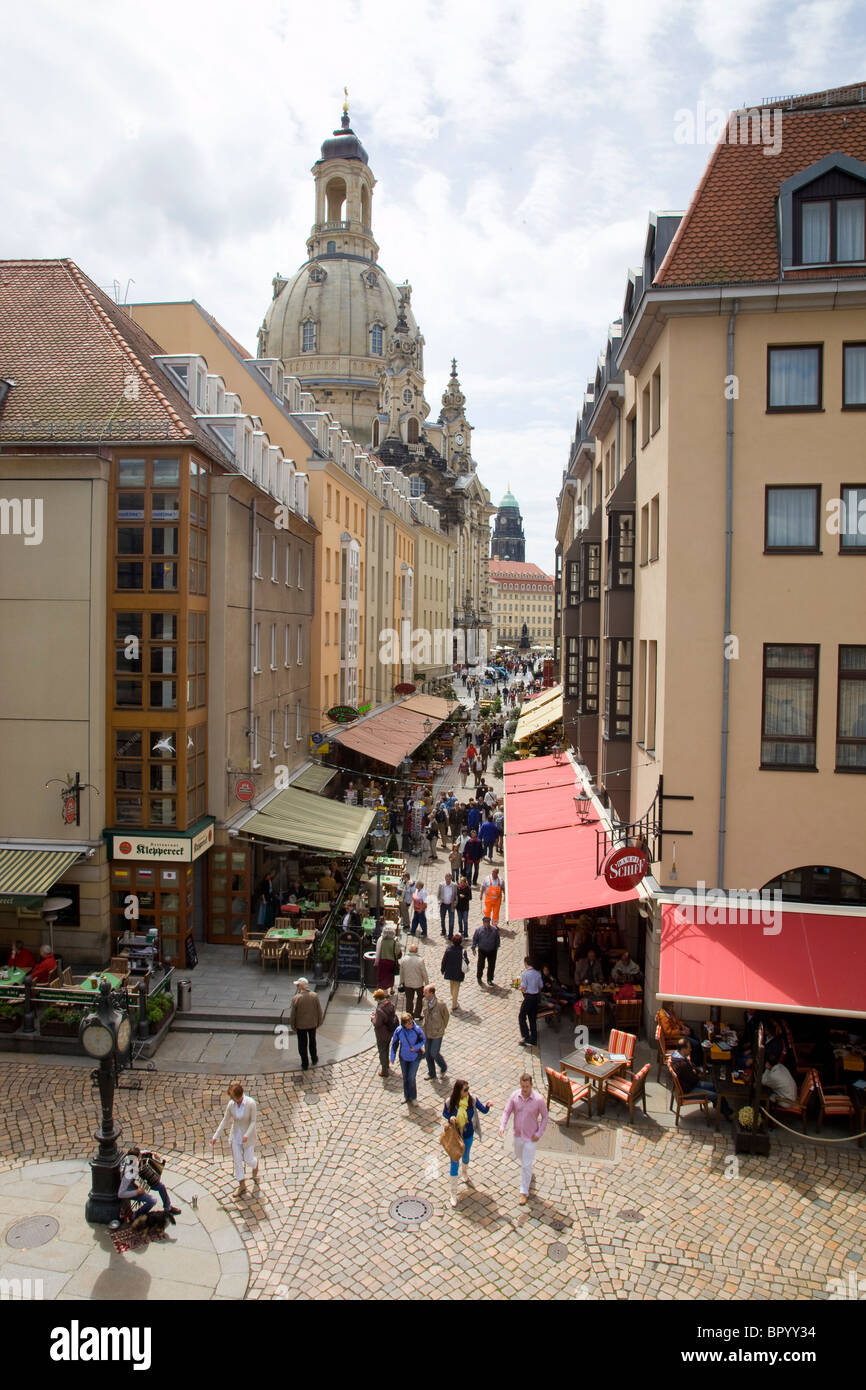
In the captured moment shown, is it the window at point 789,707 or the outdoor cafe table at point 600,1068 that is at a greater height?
the window at point 789,707

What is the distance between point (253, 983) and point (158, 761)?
4.59m

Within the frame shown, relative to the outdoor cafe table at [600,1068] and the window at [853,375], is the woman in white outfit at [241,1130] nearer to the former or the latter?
the outdoor cafe table at [600,1068]

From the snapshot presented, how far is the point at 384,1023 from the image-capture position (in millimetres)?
14375

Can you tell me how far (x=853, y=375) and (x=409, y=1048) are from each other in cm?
1133

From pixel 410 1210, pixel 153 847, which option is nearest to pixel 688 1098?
pixel 410 1210

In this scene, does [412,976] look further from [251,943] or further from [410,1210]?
[410,1210]

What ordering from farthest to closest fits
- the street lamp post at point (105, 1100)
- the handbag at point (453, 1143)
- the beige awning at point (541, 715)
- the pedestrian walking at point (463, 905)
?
the beige awning at point (541, 715) → the pedestrian walking at point (463, 905) → the handbag at point (453, 1143) → the street lamp post at point (105, 1100)

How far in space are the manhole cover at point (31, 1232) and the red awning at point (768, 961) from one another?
25.0 ft

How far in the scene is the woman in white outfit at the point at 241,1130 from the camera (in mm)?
11242

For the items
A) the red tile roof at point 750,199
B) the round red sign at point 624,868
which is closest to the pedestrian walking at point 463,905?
the round red sign at point 624,868

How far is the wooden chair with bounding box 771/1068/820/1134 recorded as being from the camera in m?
12.7

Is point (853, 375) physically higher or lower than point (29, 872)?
higher

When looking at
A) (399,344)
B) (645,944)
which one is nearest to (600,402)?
(645,944)

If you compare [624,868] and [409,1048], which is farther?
[624,868]
